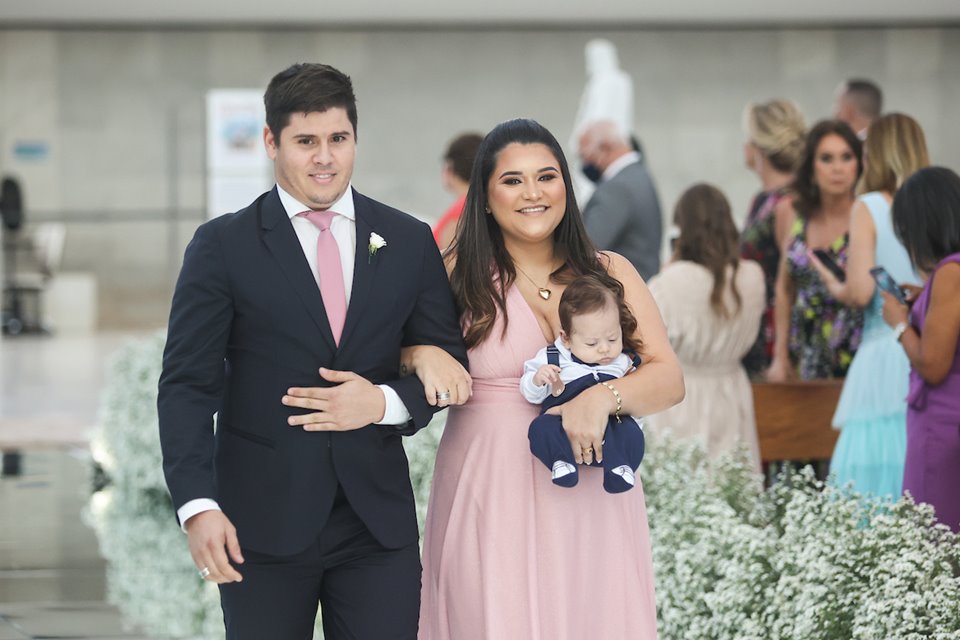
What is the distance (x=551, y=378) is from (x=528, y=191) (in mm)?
456

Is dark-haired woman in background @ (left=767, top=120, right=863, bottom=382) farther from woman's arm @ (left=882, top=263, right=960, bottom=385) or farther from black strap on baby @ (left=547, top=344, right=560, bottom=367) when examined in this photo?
black strap on baby @ (left=547, top=344, right=560, bottom=367)

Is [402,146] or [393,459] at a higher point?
[402,146]

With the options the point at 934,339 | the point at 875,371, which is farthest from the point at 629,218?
the point at 934,339

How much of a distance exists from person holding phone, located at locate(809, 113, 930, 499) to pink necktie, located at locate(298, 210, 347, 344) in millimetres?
3350

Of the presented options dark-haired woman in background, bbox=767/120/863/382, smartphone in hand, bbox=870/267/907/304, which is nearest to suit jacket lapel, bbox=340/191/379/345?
smartphone in hand, bbox=870/267/907/304

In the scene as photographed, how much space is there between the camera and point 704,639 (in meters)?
4.62

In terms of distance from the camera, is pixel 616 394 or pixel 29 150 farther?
pixel 29 150

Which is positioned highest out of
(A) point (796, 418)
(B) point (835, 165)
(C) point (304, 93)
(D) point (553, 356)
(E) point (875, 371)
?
(B) point (835, 165)

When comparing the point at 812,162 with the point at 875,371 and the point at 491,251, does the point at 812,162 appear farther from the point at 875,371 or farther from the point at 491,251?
the point at 491,251

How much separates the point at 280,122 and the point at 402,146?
74.4ft

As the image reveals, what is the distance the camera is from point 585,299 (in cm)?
321

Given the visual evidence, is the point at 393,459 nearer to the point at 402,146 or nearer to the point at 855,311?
the point at 855,311

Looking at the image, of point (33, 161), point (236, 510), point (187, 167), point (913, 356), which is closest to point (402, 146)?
point (187, 167)

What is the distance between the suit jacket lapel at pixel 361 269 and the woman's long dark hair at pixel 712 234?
3534 millimetres
